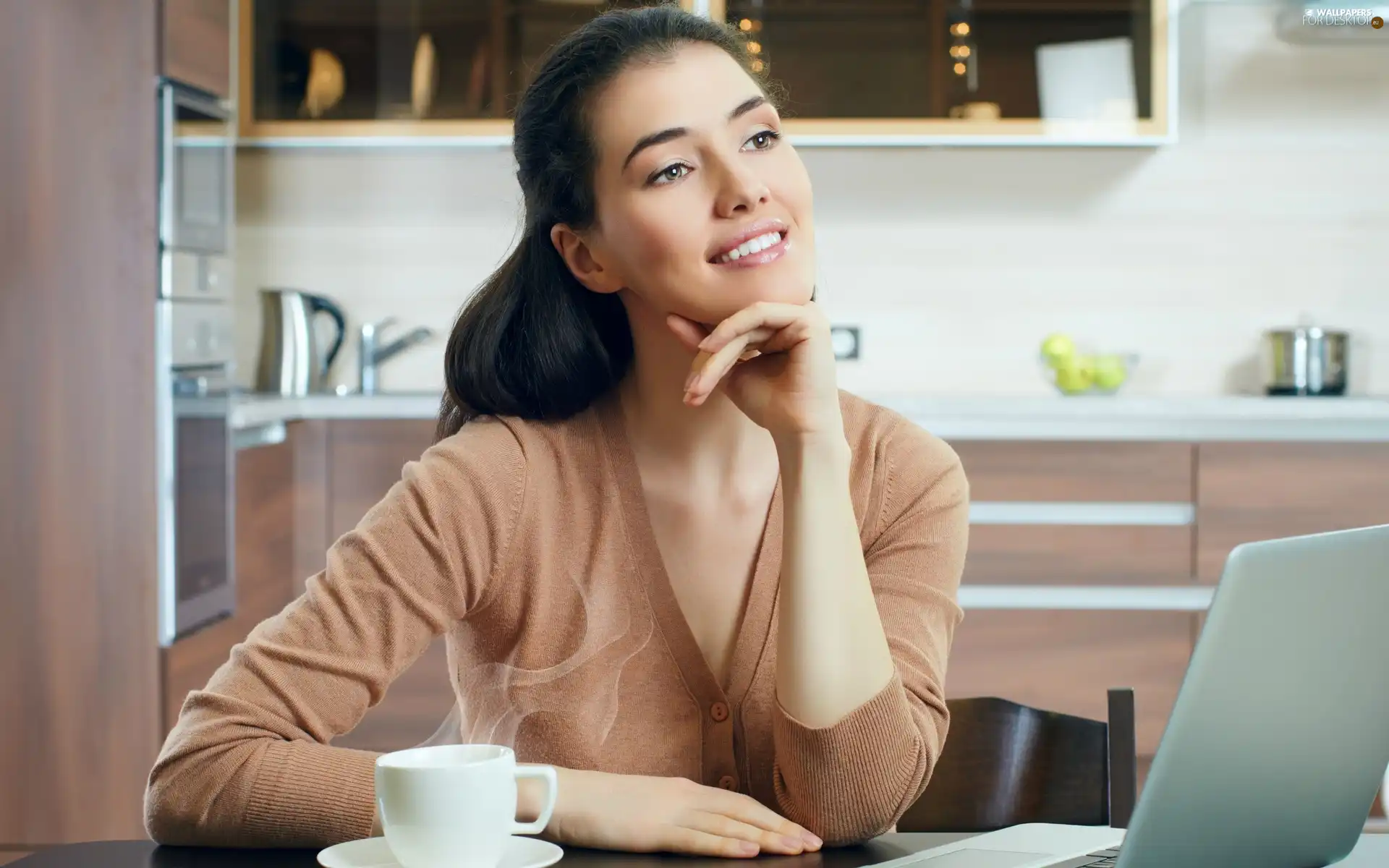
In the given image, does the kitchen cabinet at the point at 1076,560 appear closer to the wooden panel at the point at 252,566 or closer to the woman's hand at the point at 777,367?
the wooden panel at the point at 252,566

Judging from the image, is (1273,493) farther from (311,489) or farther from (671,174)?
(671,174)

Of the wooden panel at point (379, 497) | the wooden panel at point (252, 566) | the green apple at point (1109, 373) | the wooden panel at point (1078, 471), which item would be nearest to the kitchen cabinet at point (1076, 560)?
the wooden panel at point (1078, 471)

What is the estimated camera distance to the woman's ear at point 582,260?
147cm

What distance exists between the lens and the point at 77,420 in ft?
9.34

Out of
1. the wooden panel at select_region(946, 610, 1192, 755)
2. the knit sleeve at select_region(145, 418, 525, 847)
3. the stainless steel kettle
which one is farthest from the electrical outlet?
the knit sleeve at select_region(145, 418, 525, 847)

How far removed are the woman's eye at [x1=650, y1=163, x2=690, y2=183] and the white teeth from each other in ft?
0.30

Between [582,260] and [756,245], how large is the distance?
0.26 metres

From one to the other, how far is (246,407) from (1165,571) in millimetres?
2010

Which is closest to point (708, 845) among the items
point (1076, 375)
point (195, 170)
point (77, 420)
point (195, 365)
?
point (77, 420)

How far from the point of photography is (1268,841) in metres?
0.82

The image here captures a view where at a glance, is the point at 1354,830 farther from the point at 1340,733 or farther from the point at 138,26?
the point at 138,26

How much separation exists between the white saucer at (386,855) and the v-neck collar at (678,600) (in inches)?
15.2

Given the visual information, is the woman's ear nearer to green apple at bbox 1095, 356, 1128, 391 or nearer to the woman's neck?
the woman's neck

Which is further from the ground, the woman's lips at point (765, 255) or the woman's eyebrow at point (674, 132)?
the woman's eyebrow at point (674, 132)
